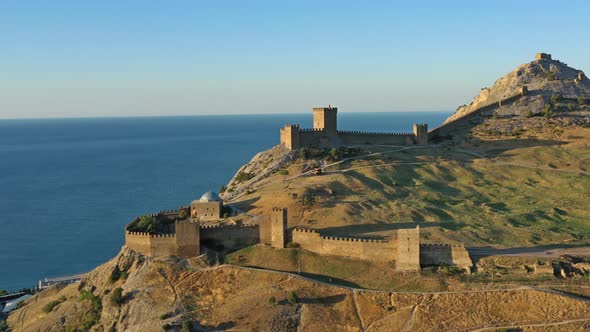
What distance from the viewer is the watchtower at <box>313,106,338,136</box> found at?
258 ft

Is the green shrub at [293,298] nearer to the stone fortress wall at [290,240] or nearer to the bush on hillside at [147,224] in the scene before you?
the stone fortress wall at [290,240]

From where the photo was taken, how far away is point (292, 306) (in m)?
45.3

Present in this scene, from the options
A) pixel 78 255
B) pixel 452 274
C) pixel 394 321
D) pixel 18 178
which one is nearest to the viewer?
pixel 394 321

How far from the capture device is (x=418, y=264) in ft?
157

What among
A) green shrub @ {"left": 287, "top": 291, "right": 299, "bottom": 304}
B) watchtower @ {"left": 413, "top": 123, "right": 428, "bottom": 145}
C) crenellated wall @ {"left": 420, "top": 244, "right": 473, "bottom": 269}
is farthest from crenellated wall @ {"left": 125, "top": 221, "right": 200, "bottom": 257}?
watchtower @ {"left": 413, "top": 123, "right": 428, "bottom": 145}

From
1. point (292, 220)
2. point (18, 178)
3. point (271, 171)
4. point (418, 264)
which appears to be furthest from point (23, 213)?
point (418, 264)

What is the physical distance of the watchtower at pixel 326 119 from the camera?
258 feet

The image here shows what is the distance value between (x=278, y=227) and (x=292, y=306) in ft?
29.0

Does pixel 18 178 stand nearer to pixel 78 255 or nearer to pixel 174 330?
pixel 78 255

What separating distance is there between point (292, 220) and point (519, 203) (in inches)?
1059

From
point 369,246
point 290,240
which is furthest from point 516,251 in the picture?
point 290,240

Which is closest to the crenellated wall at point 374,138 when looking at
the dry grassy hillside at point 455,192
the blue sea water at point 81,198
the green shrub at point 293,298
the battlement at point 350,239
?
the dry grassy hillside at point 455,192

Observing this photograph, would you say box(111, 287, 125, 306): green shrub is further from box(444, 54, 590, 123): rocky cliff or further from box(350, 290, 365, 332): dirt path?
box(444, 54, 590, 123): rocky cliff

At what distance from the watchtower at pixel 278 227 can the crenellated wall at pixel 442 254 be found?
1176 cm
